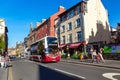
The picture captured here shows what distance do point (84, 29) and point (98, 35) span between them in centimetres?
504

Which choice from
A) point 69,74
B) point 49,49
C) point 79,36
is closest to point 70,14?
point 79,36

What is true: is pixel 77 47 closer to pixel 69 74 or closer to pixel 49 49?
pixel 49 49

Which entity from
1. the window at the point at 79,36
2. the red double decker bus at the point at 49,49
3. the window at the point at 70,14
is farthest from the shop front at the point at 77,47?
the red double decker bus at the point at 49,49

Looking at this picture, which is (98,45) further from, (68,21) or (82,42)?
(68,21)

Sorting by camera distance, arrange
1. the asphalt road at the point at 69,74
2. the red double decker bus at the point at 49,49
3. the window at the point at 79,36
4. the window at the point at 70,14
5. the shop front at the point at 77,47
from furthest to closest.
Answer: the window at the point at 70,14 → the window at the point at 79,36 → the shop front at the point at 77,47 → the red double decker bus at the point at 49,49 → the asphalt road at the point at 69,74

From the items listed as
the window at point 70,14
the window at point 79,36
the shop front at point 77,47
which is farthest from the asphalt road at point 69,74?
the window at point 70,14

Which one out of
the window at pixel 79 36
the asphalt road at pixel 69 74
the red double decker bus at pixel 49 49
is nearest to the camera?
the asphalt road at pixel 69 74

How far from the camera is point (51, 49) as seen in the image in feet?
92.4

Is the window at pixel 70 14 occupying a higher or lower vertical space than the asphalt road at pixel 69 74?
higher

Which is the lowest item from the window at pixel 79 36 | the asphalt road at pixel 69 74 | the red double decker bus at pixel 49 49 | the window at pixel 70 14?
the asphalt road at pixel 69 74

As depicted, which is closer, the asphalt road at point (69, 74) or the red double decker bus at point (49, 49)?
the asphalt road at point (69, 74)

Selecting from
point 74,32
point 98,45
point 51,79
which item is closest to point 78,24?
point 74,32

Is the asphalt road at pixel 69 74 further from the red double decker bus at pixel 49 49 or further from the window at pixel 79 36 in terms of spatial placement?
the window at pixel 79 36

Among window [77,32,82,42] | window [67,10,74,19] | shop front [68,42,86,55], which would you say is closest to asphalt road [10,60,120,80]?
shop front [68,42,86,55]
